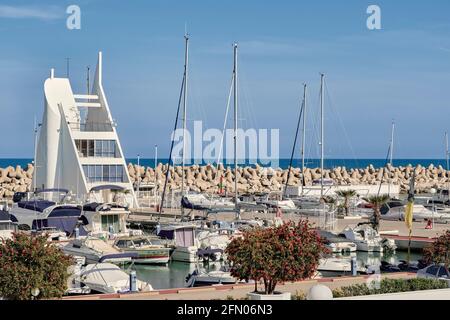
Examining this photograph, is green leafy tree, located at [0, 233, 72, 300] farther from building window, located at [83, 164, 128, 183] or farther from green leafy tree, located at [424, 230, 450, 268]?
building window, located at [83, 164, 128, 183]

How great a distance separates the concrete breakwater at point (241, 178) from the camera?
279 feet

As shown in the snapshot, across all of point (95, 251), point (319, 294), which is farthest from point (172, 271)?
point (319, 294)

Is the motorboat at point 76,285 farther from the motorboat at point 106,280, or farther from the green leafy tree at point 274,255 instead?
the green leafy tree at point 274,255

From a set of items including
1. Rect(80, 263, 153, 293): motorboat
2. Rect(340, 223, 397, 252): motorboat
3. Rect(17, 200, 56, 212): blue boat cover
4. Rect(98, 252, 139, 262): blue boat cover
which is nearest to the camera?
Rect(80, 263, 153, 293): motorboat

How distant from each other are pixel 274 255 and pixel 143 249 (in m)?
19.0

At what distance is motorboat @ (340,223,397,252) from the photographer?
149 ft

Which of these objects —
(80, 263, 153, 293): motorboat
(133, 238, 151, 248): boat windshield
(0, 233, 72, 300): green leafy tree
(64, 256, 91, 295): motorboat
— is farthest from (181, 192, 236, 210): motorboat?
(0, 233, 72, 300): green leafy tree

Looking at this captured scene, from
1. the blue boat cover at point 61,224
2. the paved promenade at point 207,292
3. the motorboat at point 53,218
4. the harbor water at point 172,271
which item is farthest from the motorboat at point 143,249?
the paved promenade at point 207,292

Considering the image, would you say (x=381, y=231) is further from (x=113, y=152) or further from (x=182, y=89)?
(x=113, y=152)

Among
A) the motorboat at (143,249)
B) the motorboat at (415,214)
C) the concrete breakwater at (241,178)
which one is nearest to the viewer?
the motorboat at (143,249)

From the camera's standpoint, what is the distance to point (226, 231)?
44625 mm

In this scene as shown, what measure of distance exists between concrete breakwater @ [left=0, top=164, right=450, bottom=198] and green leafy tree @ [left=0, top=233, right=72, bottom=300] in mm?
53733

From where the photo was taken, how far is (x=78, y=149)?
58.9 metres
